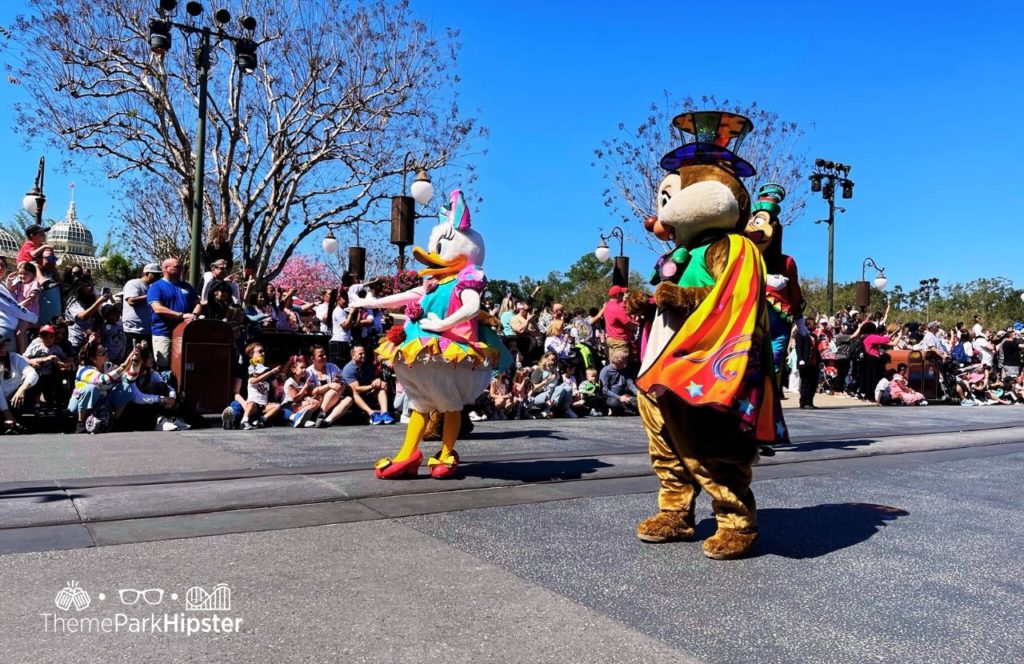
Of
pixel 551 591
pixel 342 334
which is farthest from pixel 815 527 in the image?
pixel 342 334

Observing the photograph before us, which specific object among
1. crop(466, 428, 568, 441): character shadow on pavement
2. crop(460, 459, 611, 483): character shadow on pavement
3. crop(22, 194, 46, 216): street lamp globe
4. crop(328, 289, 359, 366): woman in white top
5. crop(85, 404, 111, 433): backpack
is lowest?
crop(460, 459, 611, 483): character shadow on pavement

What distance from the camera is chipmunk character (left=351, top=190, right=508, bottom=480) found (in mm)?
5621

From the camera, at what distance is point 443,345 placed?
18.4 feet

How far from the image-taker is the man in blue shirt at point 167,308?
A: 371 inches

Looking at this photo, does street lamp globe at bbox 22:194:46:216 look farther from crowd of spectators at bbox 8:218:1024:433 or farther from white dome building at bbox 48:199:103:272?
white dome building at bbox 48:199:103:272

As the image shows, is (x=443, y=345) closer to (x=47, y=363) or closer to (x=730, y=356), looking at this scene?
(x=730, y=356)

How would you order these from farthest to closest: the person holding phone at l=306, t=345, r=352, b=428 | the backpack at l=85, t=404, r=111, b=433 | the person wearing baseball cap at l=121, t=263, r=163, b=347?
the person wearing baseball cap at l=121, t=263, r=163, b=347
the person holding phone at l=306, t=345, r=352, b=428
the backpack at l=85, t=404, r=111, b=433

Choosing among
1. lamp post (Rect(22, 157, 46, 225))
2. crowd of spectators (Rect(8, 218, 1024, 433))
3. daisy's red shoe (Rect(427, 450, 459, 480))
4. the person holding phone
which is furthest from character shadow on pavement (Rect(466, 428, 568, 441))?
lamp post (Rect(22, 157, 46, 225))

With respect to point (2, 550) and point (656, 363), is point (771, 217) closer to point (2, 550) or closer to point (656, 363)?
point (656, 363)

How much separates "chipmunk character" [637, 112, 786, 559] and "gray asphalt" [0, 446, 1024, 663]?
27 cm

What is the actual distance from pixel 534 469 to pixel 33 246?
23.2ft

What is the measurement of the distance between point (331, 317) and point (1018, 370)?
55.2 ft

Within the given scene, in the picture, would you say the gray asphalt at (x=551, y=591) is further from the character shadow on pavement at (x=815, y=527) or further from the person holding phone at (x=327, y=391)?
the person holding phone at (x=327, y=391)

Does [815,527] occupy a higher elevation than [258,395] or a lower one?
lower
